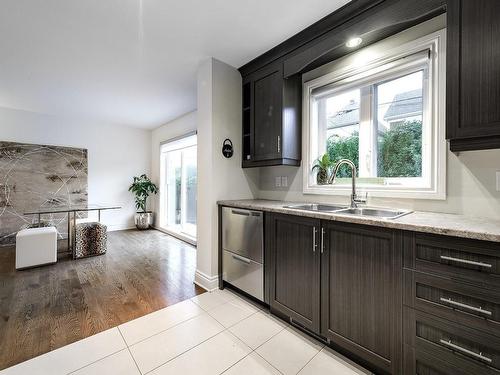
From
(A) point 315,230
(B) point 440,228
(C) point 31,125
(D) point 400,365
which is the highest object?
(C) point 31,125

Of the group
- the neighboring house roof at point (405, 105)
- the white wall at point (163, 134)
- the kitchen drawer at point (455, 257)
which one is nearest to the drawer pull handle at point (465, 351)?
the kitchen drawer at point (455, 257)

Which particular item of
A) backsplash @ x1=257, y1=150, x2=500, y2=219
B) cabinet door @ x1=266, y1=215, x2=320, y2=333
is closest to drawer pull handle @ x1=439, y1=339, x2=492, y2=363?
cabinet door @ x1=266, y1=215, x2=320, y2=333

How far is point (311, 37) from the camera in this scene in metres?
2.01

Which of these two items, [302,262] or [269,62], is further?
[269,62]

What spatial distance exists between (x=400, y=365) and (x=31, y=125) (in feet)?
20.5

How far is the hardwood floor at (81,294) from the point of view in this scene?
1704 mm

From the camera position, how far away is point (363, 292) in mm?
1378

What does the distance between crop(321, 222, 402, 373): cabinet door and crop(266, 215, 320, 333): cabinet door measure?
0.07m

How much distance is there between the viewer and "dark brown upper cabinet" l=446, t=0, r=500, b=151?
3.84ft

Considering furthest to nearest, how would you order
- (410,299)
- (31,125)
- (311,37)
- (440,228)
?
(31,125) < (311,37) < (410,299) < (440,228)

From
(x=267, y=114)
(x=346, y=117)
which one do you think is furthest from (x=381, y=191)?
(x=267, y=114)

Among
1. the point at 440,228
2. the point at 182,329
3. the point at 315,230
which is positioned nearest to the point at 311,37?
the point at 315,230

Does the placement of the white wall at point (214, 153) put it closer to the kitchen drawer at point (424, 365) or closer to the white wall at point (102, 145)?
the kitchen drawer at point (424, 365)

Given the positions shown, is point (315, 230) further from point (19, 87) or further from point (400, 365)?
point (19, 87)
